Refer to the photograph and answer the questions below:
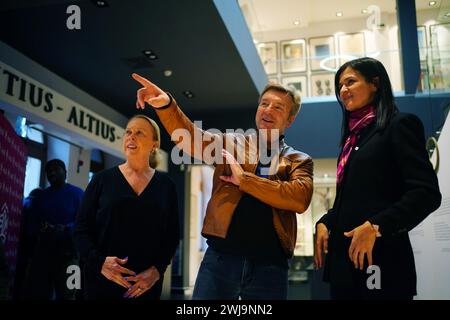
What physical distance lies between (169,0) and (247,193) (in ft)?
7.30

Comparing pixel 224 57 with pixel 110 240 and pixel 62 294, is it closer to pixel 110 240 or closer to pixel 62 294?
pixel 62 294

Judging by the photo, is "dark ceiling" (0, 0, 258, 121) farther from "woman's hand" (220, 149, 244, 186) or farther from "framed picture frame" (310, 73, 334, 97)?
"woman's hand" (220, 149, 244, 186)

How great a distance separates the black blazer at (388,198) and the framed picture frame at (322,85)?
17.5 ft

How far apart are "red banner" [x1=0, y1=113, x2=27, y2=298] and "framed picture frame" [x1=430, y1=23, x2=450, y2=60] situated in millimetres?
3414

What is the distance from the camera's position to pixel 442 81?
3434 millimetres

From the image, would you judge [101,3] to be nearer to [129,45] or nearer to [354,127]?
[129,45]

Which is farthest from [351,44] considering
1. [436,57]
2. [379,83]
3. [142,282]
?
[142,282]

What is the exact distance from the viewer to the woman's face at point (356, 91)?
1331 millimetres

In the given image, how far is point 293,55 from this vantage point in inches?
308

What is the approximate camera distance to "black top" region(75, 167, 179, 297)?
5.12 feet

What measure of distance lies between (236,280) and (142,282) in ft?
1.34

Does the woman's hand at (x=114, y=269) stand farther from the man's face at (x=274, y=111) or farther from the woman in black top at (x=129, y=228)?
the man's face at (x=274, y=111)

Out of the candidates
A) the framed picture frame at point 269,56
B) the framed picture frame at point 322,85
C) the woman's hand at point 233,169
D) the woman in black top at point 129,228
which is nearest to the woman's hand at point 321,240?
the woman's hand at point 233,169

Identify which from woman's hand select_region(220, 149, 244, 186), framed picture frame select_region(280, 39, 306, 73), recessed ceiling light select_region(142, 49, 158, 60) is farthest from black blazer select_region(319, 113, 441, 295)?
framed picture frame select_region(280, 39, 306, 73)
